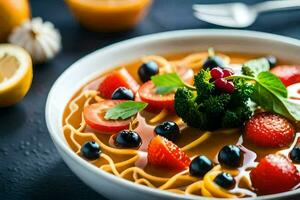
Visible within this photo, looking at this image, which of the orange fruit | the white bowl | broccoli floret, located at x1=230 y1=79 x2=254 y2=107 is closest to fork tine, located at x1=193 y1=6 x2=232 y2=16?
the white bowl

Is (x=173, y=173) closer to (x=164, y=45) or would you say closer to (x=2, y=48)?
(x=164, y=45)

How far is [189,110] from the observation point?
11.3 feet

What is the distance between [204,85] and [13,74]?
1371 millimetres

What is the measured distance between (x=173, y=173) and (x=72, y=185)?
2.00 feet

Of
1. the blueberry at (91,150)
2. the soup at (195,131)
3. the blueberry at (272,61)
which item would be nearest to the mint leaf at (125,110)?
the soup at (195,131)

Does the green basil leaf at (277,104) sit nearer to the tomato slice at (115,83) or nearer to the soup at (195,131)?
the soup at (195,131)

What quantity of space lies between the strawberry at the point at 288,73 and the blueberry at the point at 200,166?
963 mm

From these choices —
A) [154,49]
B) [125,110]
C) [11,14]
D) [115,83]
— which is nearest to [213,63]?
[154,49]

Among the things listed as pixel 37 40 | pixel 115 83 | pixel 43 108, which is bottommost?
pixel 43 108

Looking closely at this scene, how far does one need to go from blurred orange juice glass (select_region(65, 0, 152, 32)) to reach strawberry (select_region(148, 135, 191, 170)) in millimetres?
1909

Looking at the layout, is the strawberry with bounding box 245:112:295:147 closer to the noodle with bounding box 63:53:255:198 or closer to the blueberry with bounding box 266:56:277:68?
→ the noodle with bounding box 63:53:255:198

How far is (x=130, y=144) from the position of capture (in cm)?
340

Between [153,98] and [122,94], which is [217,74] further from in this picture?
[122,94]

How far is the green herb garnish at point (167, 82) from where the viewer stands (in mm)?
3662
